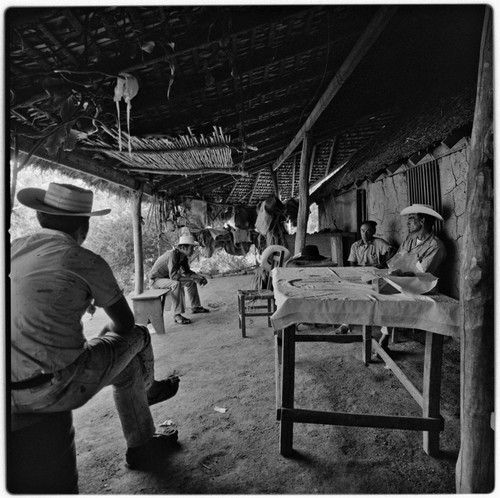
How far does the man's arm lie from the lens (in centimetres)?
170

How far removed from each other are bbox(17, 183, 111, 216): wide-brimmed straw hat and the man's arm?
489 mm

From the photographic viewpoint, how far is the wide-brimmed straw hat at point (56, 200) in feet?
5.10

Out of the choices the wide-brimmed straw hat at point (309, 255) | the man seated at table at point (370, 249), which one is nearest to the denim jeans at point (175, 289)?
the wide-brimmed straw hat at point (309, 255)

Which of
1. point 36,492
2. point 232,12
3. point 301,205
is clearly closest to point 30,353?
point 36,492

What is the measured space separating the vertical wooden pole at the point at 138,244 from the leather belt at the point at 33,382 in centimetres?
149

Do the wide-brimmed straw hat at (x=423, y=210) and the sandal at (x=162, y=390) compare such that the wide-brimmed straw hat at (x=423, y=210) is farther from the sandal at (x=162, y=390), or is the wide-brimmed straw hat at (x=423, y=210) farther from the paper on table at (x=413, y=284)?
the sandal at (x=162, y=390)

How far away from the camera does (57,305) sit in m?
1.50

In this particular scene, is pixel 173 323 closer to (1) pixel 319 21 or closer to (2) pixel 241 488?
(2) pixel 241 488

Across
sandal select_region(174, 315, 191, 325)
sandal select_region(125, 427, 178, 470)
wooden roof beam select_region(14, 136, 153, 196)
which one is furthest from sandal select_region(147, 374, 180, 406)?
sandal select_region(174, 315, 191, 325)

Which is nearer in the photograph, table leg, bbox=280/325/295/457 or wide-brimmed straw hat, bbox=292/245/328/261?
table leg, bbox=280/325/295/457

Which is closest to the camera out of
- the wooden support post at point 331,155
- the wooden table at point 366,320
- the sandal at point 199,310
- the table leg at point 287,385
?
the wooden table at point 366,320

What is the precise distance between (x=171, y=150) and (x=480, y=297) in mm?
2921

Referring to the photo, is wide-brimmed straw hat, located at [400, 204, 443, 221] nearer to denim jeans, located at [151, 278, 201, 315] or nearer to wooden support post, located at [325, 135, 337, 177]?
wooden support post, located at [325, 135, 337, 177]

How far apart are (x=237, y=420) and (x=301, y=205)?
3.84 metres
